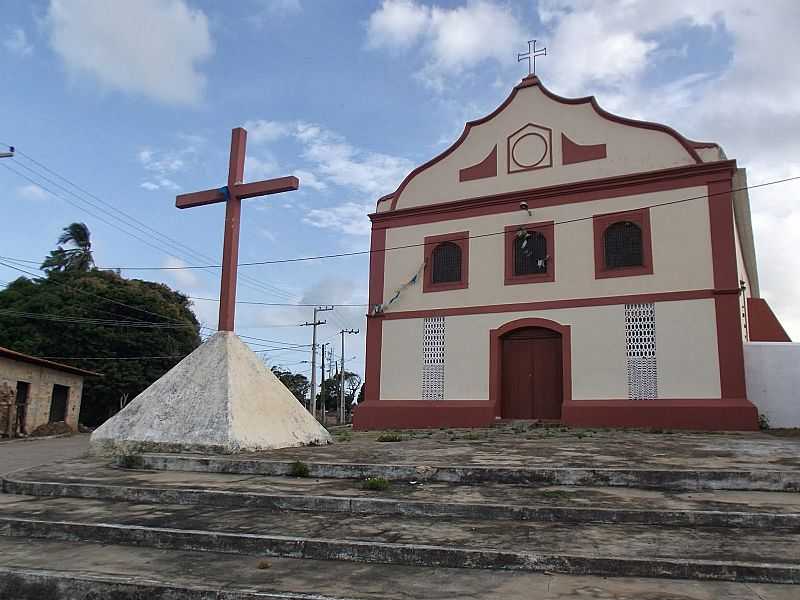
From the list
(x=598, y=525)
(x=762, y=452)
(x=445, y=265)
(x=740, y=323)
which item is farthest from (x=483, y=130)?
(x=598, y=525)

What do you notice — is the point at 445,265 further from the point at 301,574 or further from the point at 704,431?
the point at 301,574

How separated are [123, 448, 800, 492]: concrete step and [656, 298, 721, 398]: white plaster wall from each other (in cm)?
740

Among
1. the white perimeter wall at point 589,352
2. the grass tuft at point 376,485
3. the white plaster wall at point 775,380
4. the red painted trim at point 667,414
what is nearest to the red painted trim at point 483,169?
the white perimeter wall at point 589,352

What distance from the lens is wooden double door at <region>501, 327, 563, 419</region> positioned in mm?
13883

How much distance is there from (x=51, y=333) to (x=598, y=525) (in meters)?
29.3

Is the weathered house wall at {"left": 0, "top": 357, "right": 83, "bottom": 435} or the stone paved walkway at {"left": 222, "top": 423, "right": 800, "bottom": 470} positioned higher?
the weathered house wall at {"left": 0, "top": 357, "right": 83, "bottom": 435}

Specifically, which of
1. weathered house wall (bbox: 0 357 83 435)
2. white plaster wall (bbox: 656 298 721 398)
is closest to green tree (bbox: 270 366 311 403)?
weathered house wall (bbox: 0 357 83 435)

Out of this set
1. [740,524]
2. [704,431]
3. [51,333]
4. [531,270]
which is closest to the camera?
[740,524]

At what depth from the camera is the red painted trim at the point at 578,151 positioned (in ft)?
46.4

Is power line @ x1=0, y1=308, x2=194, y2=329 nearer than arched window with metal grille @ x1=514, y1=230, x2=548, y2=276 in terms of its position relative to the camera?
No

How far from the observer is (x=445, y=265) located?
50.6 feet

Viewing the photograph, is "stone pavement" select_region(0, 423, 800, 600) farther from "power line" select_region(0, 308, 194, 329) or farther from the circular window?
"power line" select_region(0, 308, 194, 329)

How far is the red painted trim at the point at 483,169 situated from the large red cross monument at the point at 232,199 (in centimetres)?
781

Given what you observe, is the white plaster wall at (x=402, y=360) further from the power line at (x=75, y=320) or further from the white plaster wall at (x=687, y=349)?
the power line at (x=75, y=320)
